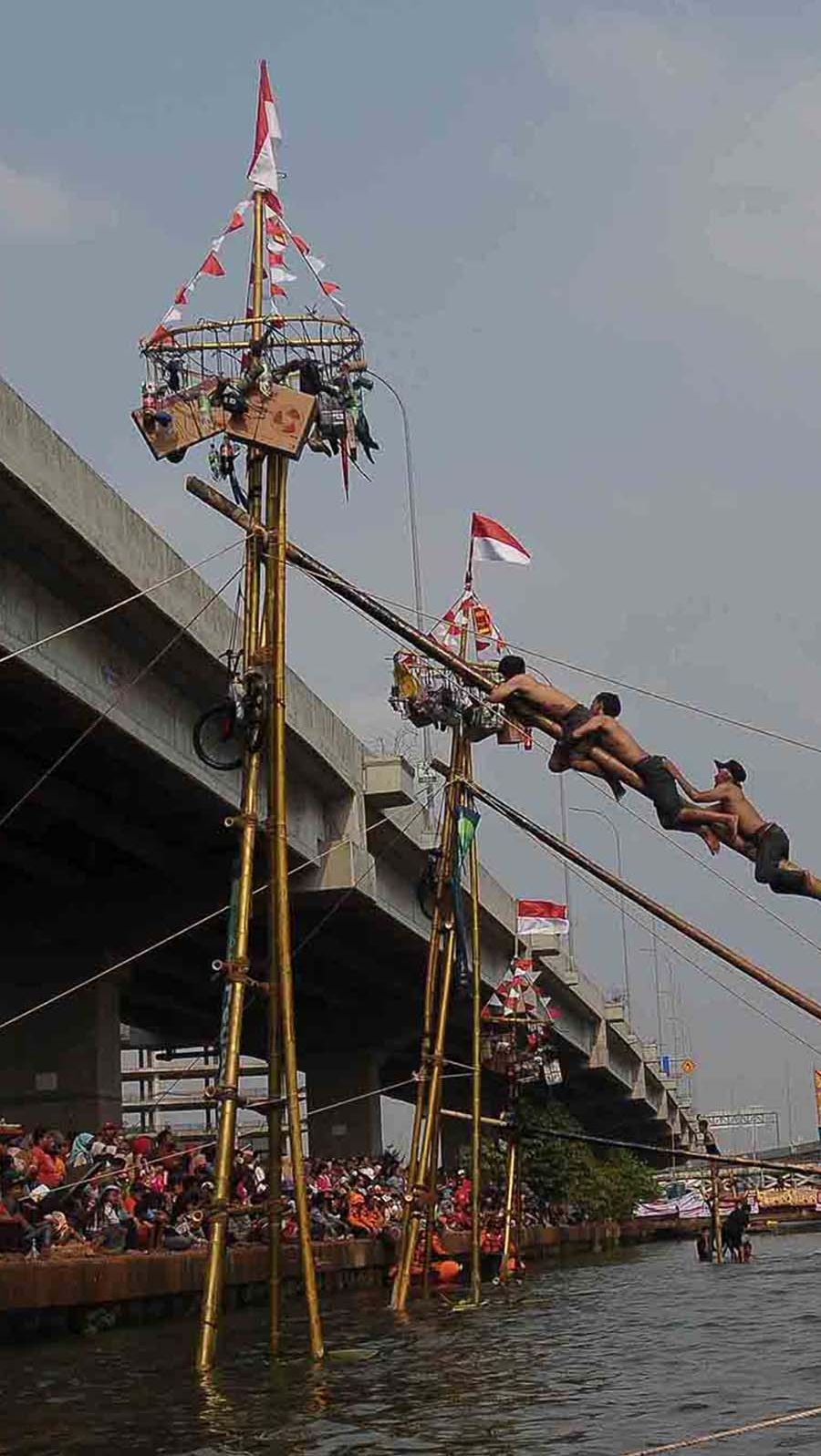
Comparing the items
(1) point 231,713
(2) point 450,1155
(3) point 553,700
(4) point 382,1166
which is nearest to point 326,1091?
(4) point 382,1166

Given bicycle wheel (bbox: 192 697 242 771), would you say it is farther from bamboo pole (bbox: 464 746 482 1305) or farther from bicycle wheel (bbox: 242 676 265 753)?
bamboo pole (bbox: 464 746 482 1305)

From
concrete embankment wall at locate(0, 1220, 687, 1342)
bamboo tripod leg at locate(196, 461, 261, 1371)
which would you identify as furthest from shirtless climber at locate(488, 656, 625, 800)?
concrete embankment wall at locate(0, 1220, 687, 1342)

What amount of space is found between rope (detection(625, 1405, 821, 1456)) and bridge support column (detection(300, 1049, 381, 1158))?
1908 inches

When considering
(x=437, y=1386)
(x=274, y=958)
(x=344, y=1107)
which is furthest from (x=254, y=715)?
(x=344, y=1107)

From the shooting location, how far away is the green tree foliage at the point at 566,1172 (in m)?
59.8

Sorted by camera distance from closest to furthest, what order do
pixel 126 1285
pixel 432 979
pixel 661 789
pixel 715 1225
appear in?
pixel 661 789 < pixel 126 1285 < pixel 432 979 < pixel 715 1225

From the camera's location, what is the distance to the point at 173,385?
1725cm

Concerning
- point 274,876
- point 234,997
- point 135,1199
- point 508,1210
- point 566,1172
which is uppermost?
point 274,876

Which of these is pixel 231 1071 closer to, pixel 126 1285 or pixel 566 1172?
pixel 126 1285

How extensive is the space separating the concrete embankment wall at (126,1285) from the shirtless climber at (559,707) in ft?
Answer: 37.9

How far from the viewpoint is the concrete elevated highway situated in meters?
24.4

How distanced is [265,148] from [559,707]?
8918 millimetres

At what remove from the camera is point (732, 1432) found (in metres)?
12.6

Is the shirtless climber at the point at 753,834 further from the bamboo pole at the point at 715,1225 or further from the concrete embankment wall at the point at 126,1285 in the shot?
the bamboo pole at the point at 715,1225
